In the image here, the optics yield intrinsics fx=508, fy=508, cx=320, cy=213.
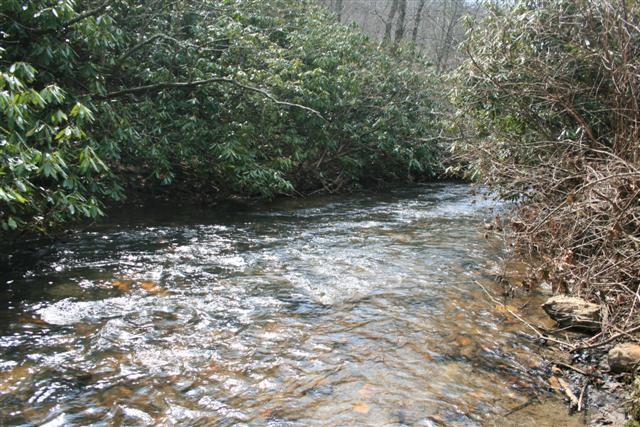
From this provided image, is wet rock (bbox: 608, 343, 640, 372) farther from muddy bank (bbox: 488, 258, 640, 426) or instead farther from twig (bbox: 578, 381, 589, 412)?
twig (bbox: 578, 381, 589, 412)

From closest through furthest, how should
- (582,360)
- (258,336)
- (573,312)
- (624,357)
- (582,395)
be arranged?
(582,395) < (624,357) < (582,360) < (258,336) < (573,312)

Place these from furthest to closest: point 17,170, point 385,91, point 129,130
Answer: point 385,91
point 129,130
point 17,170

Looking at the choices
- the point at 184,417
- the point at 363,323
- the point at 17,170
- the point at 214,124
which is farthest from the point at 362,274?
the point at 214,124

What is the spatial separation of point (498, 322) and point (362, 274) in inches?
69.7

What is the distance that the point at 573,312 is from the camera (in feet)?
14.8

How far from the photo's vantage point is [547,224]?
5.33m

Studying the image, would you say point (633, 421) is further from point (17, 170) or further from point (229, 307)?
point (17, 170)

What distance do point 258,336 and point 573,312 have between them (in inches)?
110

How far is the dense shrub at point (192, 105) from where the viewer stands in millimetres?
5117

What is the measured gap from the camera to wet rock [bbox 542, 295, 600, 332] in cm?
441

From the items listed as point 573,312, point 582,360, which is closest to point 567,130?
point 573,312

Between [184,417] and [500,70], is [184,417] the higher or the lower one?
the lower one

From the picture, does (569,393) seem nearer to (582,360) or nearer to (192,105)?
(582,360)

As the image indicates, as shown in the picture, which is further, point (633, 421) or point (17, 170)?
point (17, 170)
